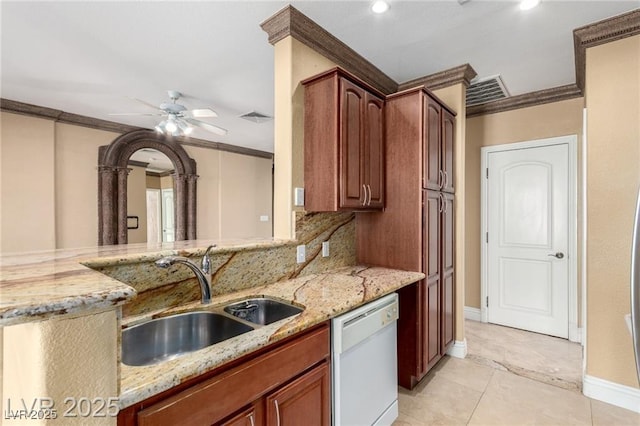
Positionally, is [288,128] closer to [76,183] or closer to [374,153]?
[374,153]

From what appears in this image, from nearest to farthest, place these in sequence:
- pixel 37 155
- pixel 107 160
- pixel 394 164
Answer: pixel 394 164, pixel 37 155, pixel 107 160

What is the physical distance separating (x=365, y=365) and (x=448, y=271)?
1.44 meters

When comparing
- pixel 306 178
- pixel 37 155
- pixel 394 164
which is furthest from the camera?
pixel 37 155

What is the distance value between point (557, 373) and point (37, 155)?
20.3 ft

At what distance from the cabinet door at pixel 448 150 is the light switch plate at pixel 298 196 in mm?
1274

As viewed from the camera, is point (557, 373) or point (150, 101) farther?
point (150, 101)

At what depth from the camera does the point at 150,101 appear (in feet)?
12.6

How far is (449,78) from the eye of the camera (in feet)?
9.46

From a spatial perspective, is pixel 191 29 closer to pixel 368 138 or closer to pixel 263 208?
pixel 368 138

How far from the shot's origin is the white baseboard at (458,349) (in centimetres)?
287

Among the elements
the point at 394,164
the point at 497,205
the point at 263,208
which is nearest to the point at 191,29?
the point at 394,164

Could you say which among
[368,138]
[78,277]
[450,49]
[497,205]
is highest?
[450,49]

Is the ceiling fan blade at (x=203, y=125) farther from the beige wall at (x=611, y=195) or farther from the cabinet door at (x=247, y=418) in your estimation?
the beige wall at (x=611, y=195)

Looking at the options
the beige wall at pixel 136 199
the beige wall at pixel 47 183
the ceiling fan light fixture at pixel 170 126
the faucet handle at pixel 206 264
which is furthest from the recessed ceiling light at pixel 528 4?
the beige wall at pixel 136 199
